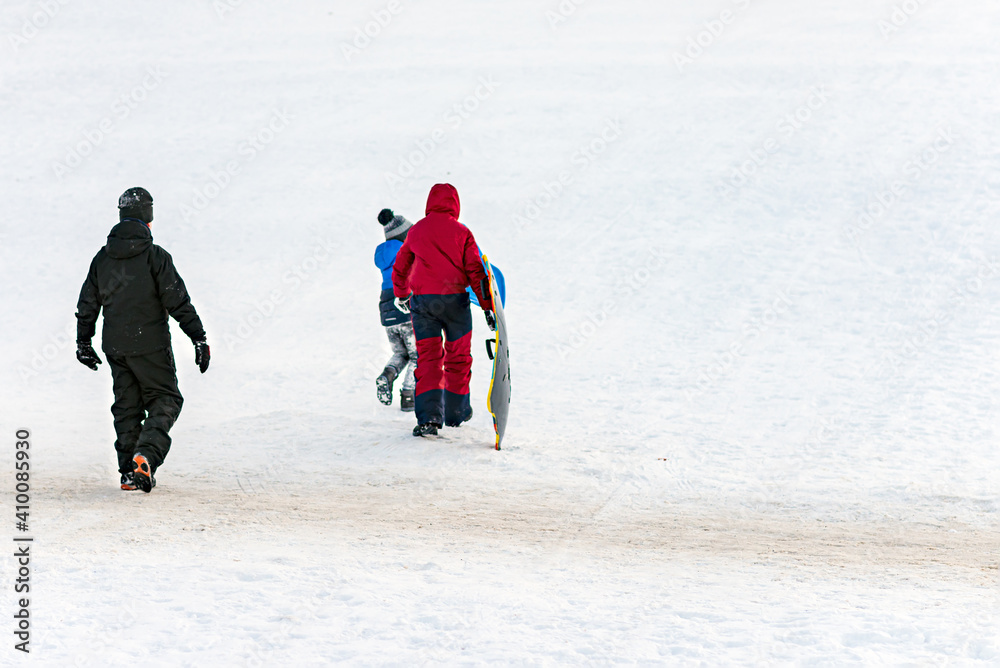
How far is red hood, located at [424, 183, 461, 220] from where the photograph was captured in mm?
7605

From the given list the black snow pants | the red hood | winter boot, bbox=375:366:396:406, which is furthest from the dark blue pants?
the black snow pants

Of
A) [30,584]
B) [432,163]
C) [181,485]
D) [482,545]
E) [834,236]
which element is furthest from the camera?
[432,163]

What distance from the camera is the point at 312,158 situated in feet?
58.0

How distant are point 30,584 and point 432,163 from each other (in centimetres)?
1380

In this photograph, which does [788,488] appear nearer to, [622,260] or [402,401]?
[402,401]

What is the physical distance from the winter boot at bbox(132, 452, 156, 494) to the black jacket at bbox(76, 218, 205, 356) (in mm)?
727

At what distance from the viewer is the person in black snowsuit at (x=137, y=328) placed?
6227mm

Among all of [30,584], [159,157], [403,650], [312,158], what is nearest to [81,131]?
[159,157]

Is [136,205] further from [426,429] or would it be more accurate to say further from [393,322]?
[393,322]

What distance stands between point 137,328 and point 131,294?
0.23 metres

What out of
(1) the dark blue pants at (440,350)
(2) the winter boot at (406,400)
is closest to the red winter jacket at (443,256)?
(1) the dark blue pants at (440,350)

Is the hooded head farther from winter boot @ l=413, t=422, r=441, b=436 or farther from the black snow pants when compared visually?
winter boot @ l=413, t=422, r=441, b=436

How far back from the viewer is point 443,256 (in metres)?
7.53

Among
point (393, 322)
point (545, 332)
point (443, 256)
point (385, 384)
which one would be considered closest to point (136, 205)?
point (443, 256)
